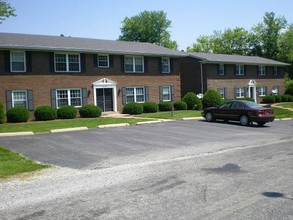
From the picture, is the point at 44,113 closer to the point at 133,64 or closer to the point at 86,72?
the point at 86,72

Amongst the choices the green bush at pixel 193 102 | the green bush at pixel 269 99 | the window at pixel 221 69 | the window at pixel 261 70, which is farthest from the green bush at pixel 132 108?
the window at pixel 261 70

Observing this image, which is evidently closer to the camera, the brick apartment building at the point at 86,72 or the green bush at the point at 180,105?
the brick apartment building at the point at 86,72

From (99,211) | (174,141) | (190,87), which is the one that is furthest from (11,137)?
(190,87)

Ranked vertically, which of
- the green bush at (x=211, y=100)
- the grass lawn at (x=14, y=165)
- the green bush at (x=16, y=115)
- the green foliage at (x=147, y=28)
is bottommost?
the grass lawn at (x=14, y=165)

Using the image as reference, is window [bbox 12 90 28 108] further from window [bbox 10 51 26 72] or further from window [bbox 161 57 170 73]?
window [bbox 161 57 170 73]

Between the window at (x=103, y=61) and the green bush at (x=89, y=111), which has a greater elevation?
the window at (x=103, y=61)

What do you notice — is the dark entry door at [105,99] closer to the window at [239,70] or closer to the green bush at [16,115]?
the green bush at [16,115]

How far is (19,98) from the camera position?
87.2 feet

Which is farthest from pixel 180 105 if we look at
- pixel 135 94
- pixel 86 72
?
pixel 86 72

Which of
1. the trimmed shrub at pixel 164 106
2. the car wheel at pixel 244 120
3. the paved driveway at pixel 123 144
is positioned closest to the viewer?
the paved driveway at pixel 123 144

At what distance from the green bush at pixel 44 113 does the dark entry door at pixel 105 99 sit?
17.4 feet

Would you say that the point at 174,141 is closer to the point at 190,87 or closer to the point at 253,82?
the point at 190,87

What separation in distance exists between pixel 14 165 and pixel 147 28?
73564 millimetres

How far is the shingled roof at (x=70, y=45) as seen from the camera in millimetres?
26369
